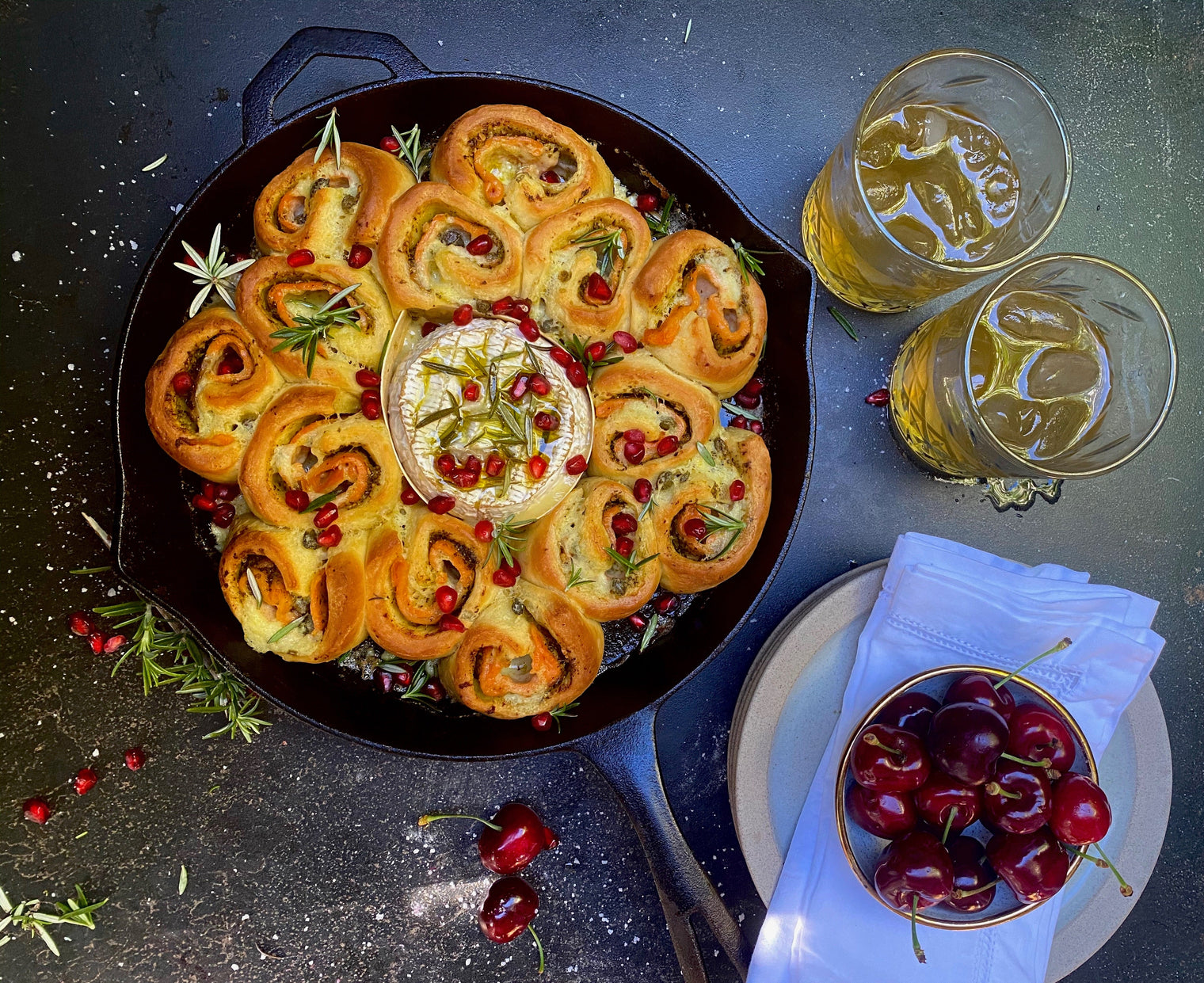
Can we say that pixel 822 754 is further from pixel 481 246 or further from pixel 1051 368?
pixel 481 246

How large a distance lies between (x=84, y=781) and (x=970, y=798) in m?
2.91

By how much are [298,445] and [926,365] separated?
1.97m

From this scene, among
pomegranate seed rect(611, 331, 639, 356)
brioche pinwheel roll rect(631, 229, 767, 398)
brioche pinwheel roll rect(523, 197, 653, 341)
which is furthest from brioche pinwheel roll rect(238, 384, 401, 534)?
brioche pinwheel roll rect(631, 229, 767, 398)

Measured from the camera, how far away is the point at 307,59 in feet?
7.89

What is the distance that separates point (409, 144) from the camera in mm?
2326

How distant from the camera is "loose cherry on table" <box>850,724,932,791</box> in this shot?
7.54ft

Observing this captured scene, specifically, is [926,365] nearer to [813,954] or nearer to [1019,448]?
[1019,448]

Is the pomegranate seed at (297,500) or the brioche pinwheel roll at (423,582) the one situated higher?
the pomegranate seed at (297,500)

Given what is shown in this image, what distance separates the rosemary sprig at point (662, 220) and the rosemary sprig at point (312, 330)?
3.17 feet

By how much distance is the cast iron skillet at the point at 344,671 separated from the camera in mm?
2297

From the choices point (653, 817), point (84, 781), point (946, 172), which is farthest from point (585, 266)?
point (84, 781)

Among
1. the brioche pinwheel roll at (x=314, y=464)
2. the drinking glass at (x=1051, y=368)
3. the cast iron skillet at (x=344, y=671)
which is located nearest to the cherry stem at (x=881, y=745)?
the cast iron skillet at (x=344, y=671)

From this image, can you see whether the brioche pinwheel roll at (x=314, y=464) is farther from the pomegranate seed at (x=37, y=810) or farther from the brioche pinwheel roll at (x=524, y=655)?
the pomegranate seed at (x=37, y=810)

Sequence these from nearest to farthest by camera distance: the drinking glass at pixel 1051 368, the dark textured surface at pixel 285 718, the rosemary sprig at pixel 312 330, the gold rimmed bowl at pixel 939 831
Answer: the rosemary sprig at pixel 312 330 → the gold rimmed bowl at pixel 939 831 → the drinking glass at pixel 1051 368 → the dark textured surface at pixel 285 718
